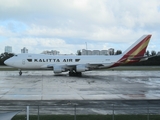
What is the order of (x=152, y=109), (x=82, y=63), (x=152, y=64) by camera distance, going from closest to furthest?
(x=152, y=109) → (x=82, y=63) → (x=152, y=64)

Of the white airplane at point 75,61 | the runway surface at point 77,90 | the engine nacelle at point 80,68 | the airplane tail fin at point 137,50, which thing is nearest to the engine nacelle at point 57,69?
the white airplane at point 75,61

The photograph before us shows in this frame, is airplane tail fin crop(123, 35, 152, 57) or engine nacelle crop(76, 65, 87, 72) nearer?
engine nacelle crop(76, 65, 87, 72)

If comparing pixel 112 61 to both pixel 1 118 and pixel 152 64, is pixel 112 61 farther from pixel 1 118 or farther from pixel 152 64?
pixel 152 64

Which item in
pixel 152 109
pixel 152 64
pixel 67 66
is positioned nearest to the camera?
pixel 152 109

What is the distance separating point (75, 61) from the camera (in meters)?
42.0

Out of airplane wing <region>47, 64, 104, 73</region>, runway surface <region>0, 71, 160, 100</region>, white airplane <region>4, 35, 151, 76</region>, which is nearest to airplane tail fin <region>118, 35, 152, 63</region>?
white airplane <region>4, 35, 151, 76</region>

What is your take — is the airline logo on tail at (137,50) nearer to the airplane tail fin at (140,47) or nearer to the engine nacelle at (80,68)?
the airplane tail fin at (140,47)

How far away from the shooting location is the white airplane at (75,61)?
39.1 metres

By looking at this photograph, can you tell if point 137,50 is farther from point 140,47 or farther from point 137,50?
point 140,47

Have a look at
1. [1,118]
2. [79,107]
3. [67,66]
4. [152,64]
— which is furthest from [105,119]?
[152,64]

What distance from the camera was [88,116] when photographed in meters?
10.8

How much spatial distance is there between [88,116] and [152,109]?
346 cm

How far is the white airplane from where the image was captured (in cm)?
3912

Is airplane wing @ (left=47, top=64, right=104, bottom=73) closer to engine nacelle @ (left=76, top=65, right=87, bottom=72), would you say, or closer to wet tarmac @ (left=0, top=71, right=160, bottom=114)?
engine nacelle @ (left=76, top=65, right=87, bottom=72)
